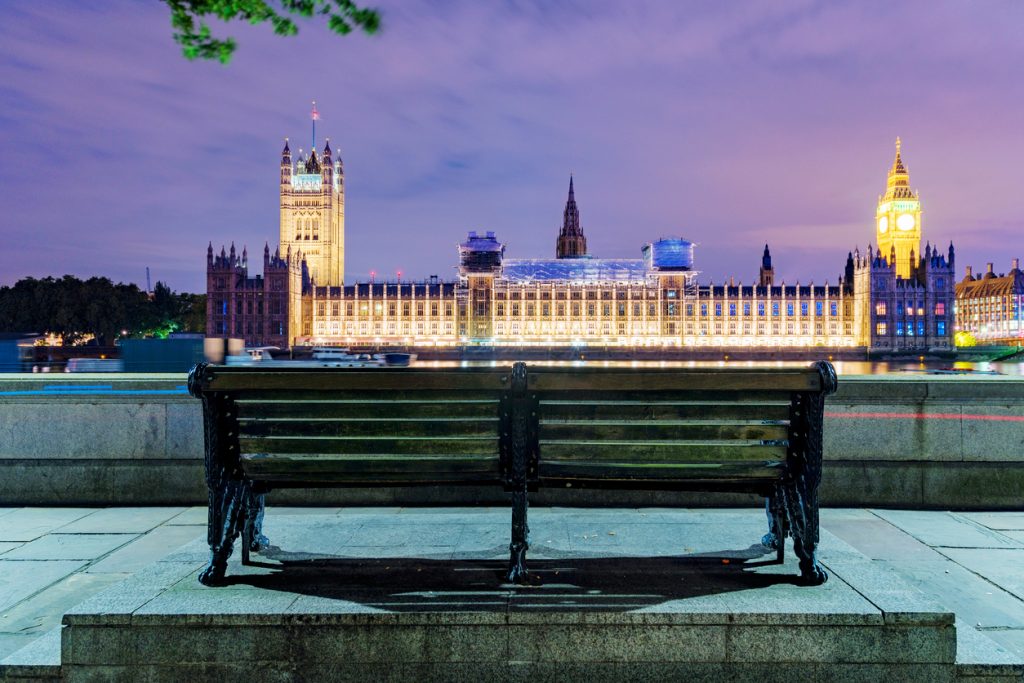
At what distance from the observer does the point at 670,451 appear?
2951mm

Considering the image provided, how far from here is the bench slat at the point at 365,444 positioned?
2965mm

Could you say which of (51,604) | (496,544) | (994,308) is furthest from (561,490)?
(994,308)

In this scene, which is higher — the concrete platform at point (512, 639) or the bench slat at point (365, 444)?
the bench slat at point (365, 444)

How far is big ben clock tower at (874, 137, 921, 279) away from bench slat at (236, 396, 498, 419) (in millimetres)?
128702

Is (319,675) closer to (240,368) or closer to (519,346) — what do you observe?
(240,368)

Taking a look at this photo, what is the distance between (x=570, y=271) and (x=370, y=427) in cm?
10071

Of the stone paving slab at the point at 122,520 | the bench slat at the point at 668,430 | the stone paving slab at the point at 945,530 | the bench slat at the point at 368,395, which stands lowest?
the stone paving slab at the point at 122,520

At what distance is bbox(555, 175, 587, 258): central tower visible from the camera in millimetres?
116625

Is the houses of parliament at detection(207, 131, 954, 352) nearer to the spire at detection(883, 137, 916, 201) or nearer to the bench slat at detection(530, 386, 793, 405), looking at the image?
the spire at detection(883, 137, 916, 201)

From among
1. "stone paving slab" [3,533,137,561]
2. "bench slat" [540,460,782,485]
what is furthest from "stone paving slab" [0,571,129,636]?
"bench slat" [540,460,782,485]

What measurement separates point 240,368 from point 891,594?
2606 millimetres

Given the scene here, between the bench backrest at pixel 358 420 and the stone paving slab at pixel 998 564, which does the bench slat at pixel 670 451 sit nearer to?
the bench backrest at pixel 358 420

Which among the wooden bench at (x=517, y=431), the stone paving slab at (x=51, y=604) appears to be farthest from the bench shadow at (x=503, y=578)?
the stone paving slab at (x=51, y=604)

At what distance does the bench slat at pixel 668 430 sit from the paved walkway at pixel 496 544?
25.6 inches
